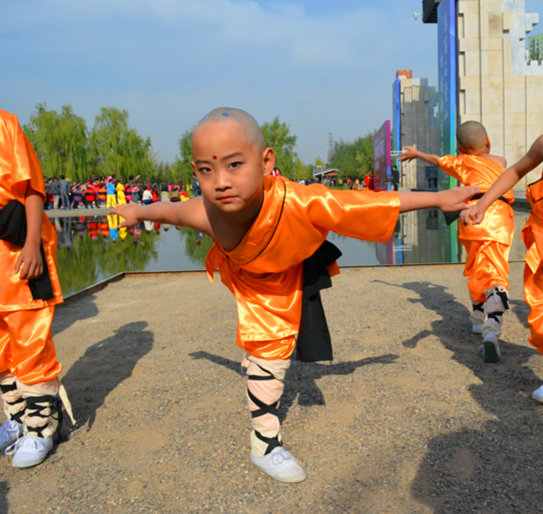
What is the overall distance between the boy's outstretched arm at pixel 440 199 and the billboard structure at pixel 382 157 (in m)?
32.0

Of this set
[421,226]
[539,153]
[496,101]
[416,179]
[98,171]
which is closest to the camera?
[539,153]

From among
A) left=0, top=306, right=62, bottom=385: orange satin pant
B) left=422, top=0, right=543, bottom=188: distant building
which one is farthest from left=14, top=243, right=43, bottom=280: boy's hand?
left=422, top=0, right=543, bottom=188: distant building

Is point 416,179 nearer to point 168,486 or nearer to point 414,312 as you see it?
point 414,312

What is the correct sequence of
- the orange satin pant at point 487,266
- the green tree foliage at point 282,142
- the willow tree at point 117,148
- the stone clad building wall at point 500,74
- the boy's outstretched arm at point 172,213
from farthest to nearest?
1. the green tree foliage at point 282,142
2. the willow tree at point 117,148
3. the stone clad building wall at point 500,74
4. the orange satin pant at point 487,266
5. the boy's outstretched arm at point 172,213

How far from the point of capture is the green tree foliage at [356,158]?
84250mm

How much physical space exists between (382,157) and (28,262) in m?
36.6

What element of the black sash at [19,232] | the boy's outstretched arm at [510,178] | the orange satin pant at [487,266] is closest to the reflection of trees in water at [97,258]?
the black sash at [19,232]

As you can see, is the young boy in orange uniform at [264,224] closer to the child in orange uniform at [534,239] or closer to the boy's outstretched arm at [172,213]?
the boy's outstretched arm at [172,213]

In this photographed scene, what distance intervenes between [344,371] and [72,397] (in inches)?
78.9

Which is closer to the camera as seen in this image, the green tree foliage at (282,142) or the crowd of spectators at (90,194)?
the crowd of spectators at (90,194)

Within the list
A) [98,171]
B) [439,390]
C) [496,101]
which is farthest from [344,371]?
[98,171]

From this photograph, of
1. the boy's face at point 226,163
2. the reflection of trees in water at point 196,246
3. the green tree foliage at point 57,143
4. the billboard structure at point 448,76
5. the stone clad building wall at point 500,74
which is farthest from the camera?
the green tree foliage at point 57,143

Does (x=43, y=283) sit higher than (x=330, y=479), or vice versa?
(x=43, y=283)

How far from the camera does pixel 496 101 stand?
2377 centimetres
